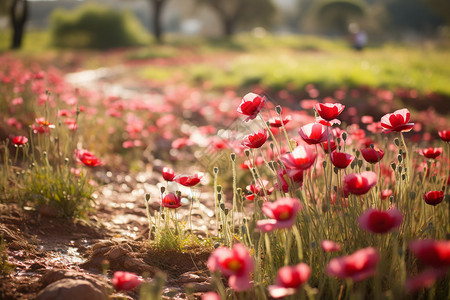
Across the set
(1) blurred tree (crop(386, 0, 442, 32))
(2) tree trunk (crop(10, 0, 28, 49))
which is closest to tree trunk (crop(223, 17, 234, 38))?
(2) tree trunk (crop(10, 0, 28, 49))

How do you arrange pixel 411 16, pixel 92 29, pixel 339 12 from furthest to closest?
pixel 411 16, pixel 339 12, pixel 92 29

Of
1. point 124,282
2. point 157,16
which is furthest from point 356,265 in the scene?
point 157,16

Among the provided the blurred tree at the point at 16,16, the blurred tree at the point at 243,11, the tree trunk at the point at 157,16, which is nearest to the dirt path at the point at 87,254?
the blurred tree at the point at 16,16

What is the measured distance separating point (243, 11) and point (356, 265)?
3446cm

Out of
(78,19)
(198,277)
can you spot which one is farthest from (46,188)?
(78,19)

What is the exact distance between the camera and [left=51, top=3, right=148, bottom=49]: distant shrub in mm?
22922

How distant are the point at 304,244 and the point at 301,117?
2.68 metres

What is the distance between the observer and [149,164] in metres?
4.55

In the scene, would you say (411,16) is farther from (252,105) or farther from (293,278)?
(293,278)

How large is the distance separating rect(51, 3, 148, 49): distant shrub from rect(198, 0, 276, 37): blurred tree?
34.2 feet

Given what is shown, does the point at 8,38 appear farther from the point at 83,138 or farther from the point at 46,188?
the point at 46,188

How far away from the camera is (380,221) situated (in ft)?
3.71

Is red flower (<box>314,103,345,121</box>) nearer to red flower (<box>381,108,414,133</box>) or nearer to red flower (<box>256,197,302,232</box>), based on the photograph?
red flower (<box>381,108,414,133</box>)

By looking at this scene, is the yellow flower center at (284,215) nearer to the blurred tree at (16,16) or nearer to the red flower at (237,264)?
the red flower at (237,264)
